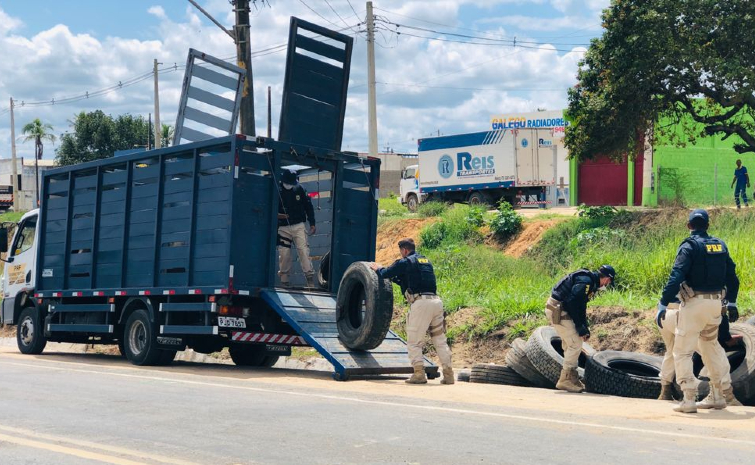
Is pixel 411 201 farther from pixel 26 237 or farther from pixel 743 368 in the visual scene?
pixel 743 368

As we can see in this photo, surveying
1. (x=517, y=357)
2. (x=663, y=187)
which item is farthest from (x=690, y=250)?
(x=663, y=187)

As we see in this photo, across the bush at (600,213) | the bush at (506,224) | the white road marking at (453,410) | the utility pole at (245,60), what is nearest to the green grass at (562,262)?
the bush at (600,213)

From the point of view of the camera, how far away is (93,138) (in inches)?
2928

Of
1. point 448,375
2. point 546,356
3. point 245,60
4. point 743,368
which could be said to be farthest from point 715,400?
point 245,60

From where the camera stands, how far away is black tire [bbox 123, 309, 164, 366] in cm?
1477

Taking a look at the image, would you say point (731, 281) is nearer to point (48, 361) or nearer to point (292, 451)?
point (292, 451)

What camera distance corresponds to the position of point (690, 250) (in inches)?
376

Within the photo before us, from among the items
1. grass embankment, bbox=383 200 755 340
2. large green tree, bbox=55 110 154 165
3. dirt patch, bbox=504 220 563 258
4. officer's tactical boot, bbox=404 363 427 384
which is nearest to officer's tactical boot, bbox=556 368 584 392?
officer's tactical boot, bbox=404 363 427 384

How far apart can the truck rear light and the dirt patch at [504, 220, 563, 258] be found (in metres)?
12.0

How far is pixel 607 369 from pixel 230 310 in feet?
17.6

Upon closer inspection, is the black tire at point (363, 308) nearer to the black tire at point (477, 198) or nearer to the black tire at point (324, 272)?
the black tire at point (324, 272)

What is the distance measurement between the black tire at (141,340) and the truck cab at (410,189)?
26366 millimetres

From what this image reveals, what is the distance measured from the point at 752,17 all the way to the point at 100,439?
19.7 m

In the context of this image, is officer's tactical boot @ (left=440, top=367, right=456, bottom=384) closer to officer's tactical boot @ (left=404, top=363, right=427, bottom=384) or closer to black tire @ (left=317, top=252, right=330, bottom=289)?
officer's tactical boot @ (left=404, top=363, right=427, bottom=384)
